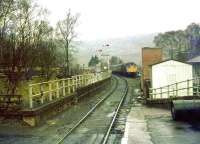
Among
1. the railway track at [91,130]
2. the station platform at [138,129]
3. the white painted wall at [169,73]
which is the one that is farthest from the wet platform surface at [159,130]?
the white painted wall at [169,73]

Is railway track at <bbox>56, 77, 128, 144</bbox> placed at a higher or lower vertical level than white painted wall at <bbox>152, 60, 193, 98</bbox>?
lower

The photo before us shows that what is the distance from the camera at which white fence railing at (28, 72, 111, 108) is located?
20.0 meters

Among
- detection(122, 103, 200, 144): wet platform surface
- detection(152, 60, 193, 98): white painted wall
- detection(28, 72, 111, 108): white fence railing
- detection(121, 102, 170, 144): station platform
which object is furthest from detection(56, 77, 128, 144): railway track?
detection(152, 60, 193, 98): white painted wall

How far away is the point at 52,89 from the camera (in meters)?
24.9

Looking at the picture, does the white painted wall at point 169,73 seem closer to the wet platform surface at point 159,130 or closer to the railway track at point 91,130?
the railway track at point 91,130

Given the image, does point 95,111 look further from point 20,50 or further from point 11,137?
point 11,137

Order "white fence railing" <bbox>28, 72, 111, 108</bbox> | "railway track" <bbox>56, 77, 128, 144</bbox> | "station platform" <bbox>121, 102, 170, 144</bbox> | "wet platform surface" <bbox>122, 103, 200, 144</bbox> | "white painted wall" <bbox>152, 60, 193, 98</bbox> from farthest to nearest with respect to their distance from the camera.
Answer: "white painted wall" <bbox>152, 60, 193, 98</bbox>
"white fence railing" <bbox>28, 72, 111, 108</bbox>
"railway track" <bbox>56, 77, 128, 144</bbox>
"station platform" <bbox>121, 102, 170, 144</bbox>
"wet platform surface" <bbox>122, 103, 200, 144</bbox>

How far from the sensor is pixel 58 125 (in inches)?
742

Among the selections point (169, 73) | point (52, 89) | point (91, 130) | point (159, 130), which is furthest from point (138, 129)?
point (169, 73)

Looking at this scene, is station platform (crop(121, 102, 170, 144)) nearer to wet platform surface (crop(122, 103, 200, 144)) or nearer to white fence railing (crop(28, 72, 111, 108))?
wet platform surface (crop(122, 103, 200, 144))

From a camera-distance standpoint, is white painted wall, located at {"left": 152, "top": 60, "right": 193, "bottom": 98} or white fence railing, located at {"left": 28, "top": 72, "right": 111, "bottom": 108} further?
white painted wall, located at {"left": 152, "top": 60, "right": 193, "bottom": 98}

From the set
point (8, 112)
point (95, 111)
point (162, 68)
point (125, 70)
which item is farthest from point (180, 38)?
point (8, 112)

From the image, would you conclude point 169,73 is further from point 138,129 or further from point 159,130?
point 159,130

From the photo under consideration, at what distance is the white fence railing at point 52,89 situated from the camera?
20.0 metres
